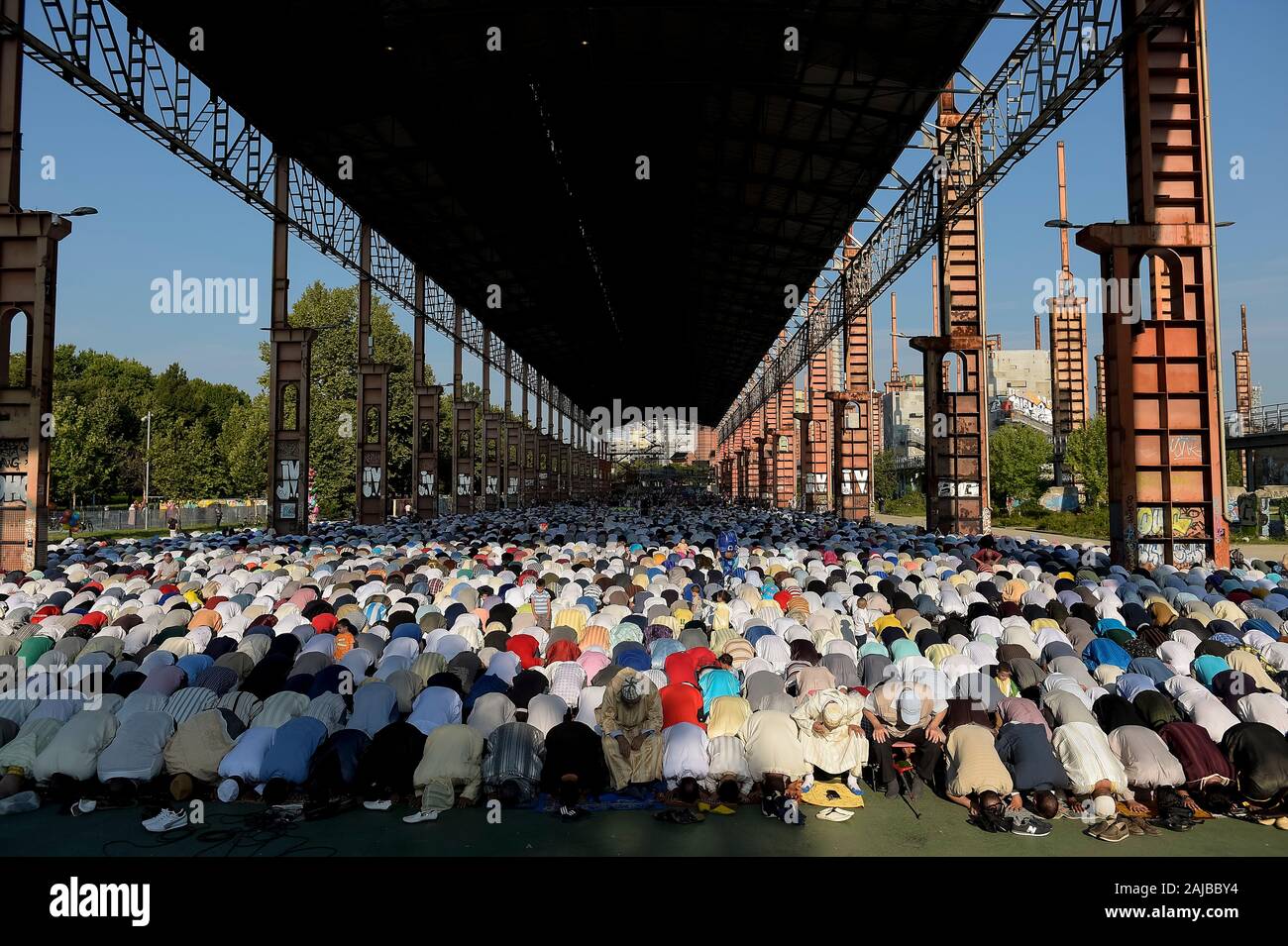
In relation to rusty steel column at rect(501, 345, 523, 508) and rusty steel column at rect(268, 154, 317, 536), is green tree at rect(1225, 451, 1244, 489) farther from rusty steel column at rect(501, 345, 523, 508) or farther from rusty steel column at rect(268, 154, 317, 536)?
rusty steel column at rect(268, 154, 317, 536)

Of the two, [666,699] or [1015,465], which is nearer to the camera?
[666,699]

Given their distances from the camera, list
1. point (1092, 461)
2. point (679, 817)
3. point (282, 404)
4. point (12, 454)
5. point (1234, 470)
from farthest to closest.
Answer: point (1234, 470)
point (1092, 461)
point (282, 404)
point (12, 454)
point (679, 817)

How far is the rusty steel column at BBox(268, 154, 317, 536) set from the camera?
33.8m

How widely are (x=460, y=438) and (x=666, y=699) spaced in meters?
47.7

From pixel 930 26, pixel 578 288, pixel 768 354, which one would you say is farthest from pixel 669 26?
pixel 768 354

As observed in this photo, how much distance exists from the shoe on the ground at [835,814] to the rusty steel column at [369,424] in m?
34.9

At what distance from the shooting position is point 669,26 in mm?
25219

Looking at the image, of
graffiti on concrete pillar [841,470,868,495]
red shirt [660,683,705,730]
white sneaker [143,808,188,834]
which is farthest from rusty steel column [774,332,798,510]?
white sneaker [143,808,188,834]

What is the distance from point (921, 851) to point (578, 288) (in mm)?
47480

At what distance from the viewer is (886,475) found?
8912 centimetres

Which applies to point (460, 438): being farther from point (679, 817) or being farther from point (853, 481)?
point (679, 817)

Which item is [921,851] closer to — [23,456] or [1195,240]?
[1195,240]

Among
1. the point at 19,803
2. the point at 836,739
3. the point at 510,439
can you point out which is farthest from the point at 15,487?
the point at 510,439
